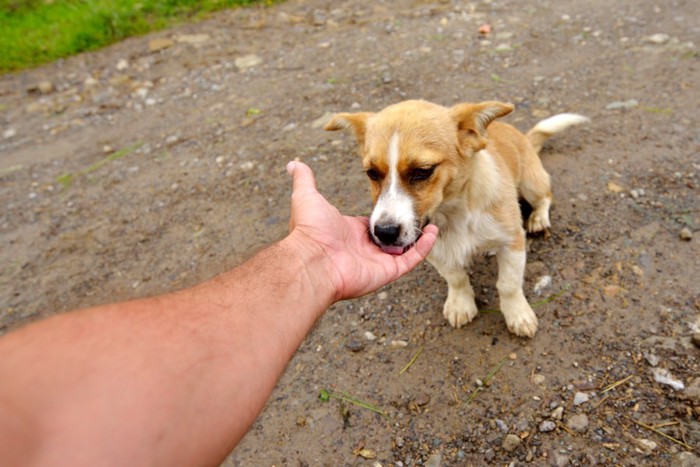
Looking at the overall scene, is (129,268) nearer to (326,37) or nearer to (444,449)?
(444,449)

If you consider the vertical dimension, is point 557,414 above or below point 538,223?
below

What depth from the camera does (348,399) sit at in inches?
114

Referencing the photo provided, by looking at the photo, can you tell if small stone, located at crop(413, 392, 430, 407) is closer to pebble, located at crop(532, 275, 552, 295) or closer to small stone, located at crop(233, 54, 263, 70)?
pebble, located at crop(532, 275, 552, 295)

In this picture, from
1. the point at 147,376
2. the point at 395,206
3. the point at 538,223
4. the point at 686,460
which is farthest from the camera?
the point at 538,223

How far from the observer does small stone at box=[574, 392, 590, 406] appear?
255 cm

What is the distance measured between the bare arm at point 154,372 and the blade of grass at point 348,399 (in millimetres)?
990

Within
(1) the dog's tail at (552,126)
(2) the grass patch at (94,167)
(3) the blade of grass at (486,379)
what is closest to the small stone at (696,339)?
(3) the blade of grass at (486,379)

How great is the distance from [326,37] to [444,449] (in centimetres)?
592

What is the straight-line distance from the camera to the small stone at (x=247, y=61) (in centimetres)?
674

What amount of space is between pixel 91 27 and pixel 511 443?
924 centimetres

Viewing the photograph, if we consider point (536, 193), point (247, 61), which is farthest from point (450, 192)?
point (247, 61)

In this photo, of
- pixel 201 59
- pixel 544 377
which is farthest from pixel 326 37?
pixel 544 377

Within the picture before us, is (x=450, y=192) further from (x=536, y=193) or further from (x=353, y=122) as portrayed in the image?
(x=536, y=193)

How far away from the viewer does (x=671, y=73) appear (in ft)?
15.5
